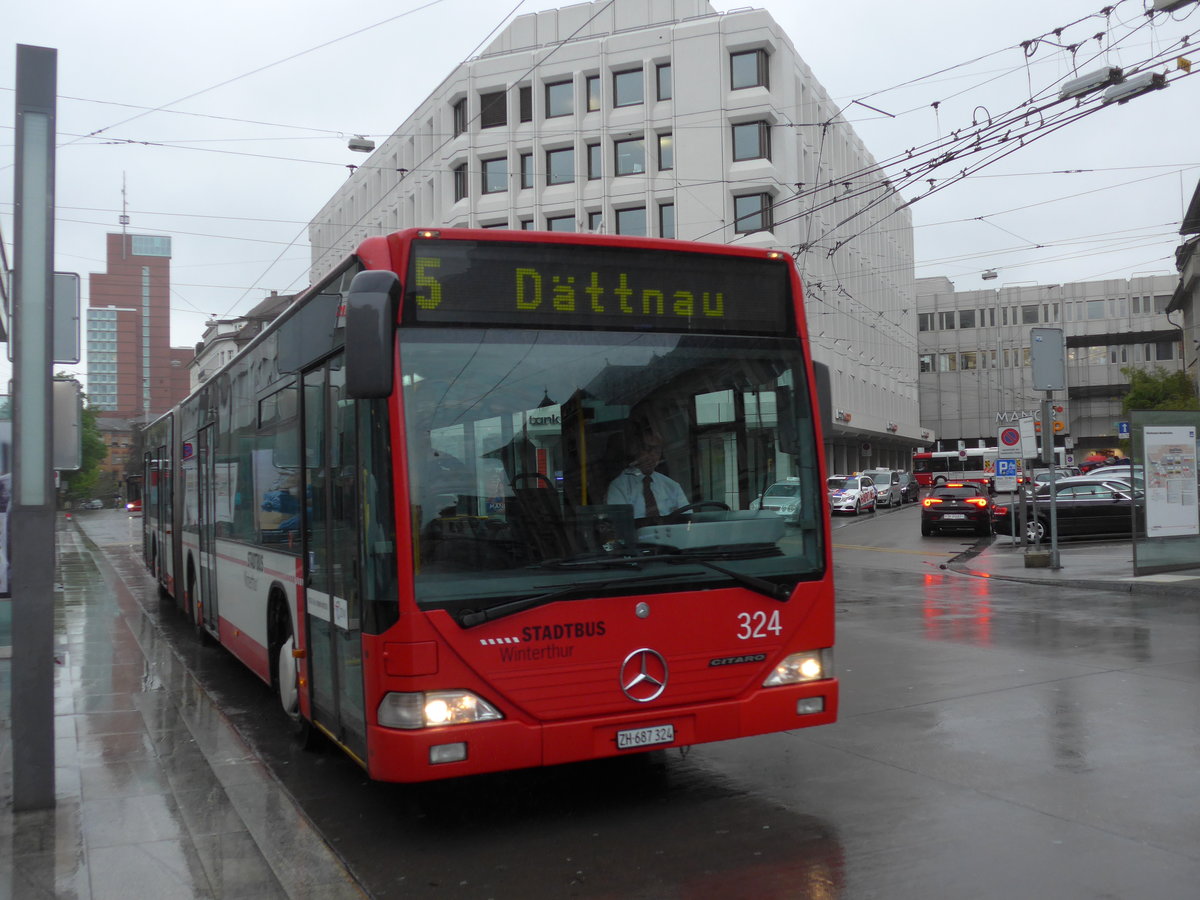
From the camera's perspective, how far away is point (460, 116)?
4972cm

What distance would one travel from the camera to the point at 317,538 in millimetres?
6398

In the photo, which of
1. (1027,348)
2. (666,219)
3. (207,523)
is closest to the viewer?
(207,523)

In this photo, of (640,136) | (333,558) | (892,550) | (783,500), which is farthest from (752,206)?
(333,558)

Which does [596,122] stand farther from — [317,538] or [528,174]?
[317,538]

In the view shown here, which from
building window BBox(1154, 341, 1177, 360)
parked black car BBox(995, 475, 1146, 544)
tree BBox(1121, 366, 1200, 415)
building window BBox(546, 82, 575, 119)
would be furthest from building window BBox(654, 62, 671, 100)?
building window BBox(1154, 341, 1177, 360)

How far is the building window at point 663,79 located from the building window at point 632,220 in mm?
4561

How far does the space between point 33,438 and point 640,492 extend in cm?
325

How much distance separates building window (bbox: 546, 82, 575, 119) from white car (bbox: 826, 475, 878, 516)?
18701mm

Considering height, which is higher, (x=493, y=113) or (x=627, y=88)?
(x=627, y=88)

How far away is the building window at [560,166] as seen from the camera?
48.0 meters

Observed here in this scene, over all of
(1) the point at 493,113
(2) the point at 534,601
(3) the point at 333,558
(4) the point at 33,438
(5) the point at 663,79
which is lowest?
(2) the point at 534,601

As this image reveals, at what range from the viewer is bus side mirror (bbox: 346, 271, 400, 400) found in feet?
16.3

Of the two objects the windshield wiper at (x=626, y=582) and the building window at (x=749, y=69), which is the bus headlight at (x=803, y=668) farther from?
the building window at (x=749, y=69)

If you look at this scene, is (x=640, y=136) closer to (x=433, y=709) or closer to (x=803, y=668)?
(x=803, y=668)
